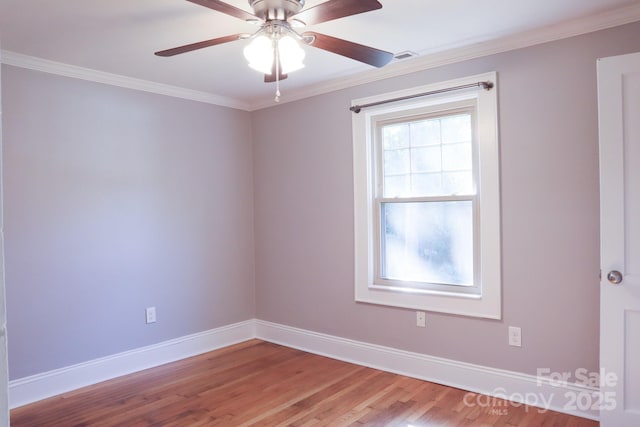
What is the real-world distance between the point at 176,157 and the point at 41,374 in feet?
6.32

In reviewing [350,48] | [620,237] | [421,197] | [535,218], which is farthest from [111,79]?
[620,237]

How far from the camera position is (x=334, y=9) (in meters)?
1.89

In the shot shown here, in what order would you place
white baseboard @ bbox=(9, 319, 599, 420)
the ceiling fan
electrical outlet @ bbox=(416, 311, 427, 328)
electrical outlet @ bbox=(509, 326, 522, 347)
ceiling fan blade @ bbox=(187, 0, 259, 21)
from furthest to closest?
electrical outlet @ bbox=(416, 311, 427, 328)
electrical outlet @ bbox=(509, 326, 522, 347)
white baseboard @ bbox=(9, 319, 599, 420)
the ceiling fan
ceiling fan blade @ bbox=(187, 0, 259, 21)

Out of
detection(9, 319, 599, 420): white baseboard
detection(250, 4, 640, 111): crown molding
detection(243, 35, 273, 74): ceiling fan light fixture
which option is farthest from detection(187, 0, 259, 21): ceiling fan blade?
detection(9, 319, 599, 420): white baseboard

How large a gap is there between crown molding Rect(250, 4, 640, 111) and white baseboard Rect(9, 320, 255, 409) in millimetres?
2396

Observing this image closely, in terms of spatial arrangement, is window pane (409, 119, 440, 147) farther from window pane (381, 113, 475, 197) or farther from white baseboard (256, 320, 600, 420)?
white baseboard (256, 320, 600, 420)

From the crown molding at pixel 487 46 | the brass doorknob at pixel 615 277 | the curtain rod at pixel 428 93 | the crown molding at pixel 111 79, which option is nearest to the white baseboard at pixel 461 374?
the brass doorknob at pixel 615 277

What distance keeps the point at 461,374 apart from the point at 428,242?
3.15ft

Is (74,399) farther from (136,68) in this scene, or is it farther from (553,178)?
(553,178)

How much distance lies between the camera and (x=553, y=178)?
2.79 m

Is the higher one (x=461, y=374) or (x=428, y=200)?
(x=428, y=200)

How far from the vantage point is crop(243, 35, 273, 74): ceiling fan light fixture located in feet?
6.98

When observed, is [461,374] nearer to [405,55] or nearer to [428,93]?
[428,93]

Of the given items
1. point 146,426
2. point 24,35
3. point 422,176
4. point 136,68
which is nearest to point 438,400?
point 422,176
